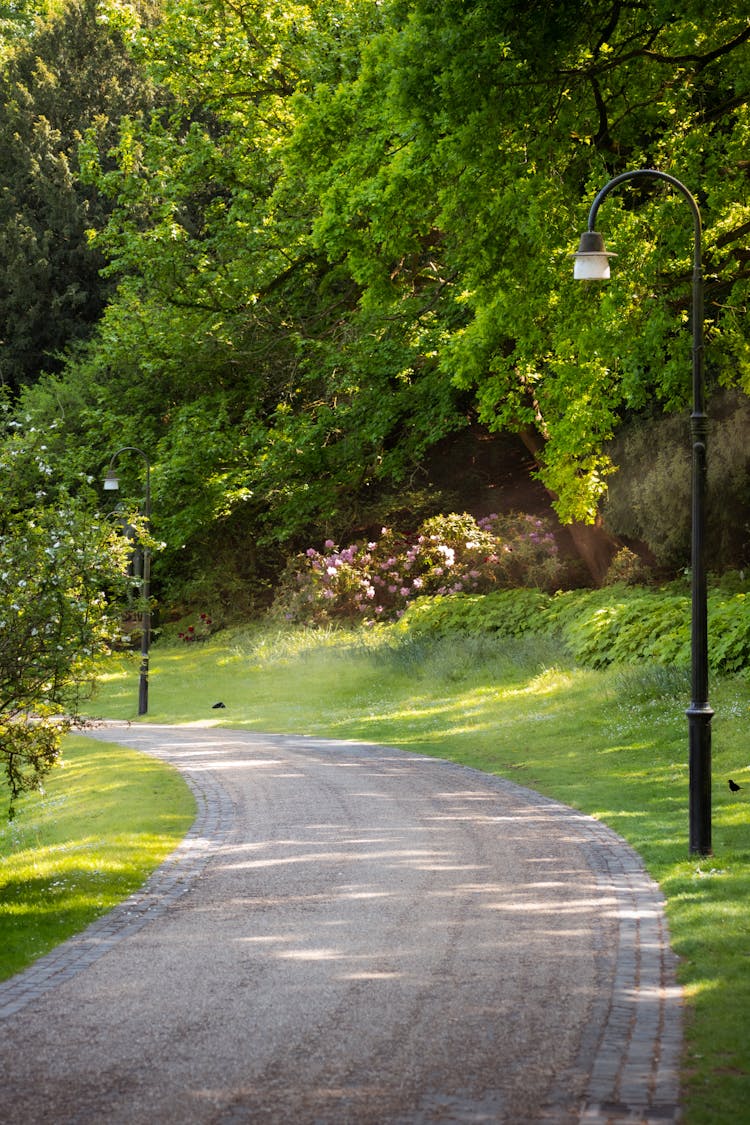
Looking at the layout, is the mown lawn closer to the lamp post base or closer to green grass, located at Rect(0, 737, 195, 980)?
the lamp post base

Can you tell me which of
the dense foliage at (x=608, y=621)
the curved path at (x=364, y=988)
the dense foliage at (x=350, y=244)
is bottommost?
the curved path at (x=364, y=988)

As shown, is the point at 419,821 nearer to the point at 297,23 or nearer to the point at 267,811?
the point at 267,811

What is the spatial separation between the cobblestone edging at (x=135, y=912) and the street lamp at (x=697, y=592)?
4358 mm

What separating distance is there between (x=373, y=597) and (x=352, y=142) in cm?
1263

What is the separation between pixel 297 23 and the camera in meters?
30.9

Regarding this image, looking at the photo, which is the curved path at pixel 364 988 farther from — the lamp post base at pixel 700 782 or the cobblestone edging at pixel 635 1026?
the lamp post base at pixel 700 782

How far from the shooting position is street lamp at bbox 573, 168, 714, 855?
1089 cm

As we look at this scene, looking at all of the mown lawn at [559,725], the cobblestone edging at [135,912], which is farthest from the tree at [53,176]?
the cobblestone edging at [135,912]

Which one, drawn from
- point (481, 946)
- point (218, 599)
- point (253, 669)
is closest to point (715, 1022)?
point (481, 946)

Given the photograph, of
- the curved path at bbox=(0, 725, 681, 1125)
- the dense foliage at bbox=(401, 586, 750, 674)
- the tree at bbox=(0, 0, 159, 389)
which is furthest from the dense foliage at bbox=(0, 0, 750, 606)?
the curved path at bbox=(0, 725, 681, 1125)

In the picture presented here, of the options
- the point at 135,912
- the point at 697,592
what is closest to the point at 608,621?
the point at 697,592

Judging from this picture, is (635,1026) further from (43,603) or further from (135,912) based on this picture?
(43,603)

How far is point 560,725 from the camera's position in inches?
760

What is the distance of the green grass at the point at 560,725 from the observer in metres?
7.66
